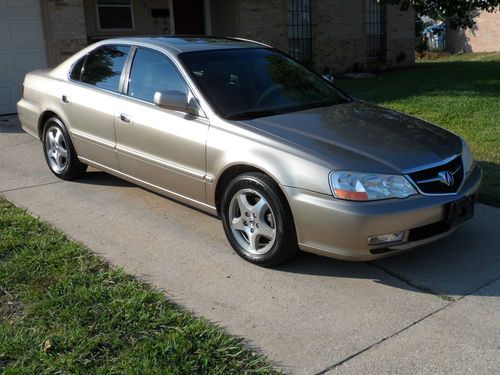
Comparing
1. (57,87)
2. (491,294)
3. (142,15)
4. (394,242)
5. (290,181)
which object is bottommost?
(491,294)

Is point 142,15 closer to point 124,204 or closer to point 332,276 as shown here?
point 124,204

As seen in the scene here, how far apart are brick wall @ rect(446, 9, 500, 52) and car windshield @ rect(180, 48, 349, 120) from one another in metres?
26.1

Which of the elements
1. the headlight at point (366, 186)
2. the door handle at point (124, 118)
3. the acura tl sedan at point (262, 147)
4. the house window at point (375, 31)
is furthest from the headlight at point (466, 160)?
the house window at point (375, 31)

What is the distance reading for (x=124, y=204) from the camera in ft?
18.9

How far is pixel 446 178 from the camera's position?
4145mm

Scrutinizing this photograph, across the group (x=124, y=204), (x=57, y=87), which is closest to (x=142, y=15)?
(x=57, y=87)

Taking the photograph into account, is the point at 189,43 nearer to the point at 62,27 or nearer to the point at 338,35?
the point at 62,27

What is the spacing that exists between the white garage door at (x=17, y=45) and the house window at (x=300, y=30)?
762cm

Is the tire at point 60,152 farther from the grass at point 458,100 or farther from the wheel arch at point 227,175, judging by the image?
the grass at point 458,100

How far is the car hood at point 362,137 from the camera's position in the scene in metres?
3.99

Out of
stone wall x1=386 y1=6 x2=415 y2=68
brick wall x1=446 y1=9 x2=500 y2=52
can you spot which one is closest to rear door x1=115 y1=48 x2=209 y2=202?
stone wall x1=386 y1=6 x2=415 y2=68

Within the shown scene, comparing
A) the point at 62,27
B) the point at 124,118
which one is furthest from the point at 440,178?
the point at 62,27

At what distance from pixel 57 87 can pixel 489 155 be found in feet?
16.2

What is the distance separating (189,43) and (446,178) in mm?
2581
